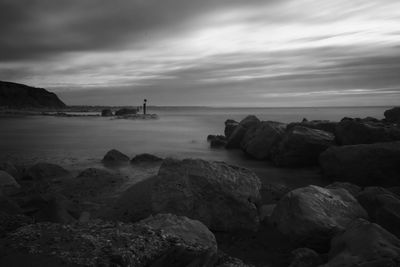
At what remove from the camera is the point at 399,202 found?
21.2ft

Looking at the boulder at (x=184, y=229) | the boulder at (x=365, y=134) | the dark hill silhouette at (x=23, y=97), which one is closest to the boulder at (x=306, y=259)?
the boulder at (x=184, y=229)

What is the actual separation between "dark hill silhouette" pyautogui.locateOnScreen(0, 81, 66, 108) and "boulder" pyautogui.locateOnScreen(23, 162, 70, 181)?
9274 cm

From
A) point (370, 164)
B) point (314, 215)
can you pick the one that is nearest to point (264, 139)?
point (370, 164)

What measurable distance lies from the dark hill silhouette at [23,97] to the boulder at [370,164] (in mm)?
97703

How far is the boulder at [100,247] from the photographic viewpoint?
3.47m

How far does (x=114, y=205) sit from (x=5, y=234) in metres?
3.75

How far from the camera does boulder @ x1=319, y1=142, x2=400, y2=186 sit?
10969mm

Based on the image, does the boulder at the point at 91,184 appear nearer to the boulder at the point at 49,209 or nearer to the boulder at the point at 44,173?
the boulder at the point at 44,173

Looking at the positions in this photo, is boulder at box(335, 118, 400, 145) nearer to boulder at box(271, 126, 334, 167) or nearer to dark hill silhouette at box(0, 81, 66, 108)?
boulder at box(271, 126, 334, 167)

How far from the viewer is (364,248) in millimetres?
4625

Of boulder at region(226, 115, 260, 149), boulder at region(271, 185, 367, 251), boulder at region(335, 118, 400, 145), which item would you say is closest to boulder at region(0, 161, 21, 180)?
boulder at region(271, 185, 367, 251)

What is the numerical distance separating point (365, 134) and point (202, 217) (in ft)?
33.3

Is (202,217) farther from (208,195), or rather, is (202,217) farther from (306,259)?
(306,259)

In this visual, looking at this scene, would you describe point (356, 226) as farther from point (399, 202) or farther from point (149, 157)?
point (149, 157)
